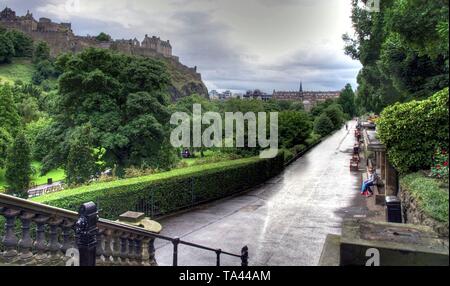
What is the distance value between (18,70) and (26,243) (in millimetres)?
110401

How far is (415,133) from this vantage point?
10031mm

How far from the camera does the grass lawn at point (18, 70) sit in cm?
9356

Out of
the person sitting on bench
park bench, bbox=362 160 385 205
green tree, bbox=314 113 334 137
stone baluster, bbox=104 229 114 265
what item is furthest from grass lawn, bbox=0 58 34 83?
stone baluster, bbox=104 229 114 265

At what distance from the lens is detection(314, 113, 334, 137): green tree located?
220ft

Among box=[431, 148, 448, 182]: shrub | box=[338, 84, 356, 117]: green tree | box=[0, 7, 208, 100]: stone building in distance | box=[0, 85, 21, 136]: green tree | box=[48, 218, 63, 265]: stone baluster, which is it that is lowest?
box=[48, 218, 63, 265]: stone baluster

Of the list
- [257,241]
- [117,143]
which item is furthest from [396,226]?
[117,143]

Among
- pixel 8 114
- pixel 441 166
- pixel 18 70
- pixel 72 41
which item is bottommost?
pixel 441 166

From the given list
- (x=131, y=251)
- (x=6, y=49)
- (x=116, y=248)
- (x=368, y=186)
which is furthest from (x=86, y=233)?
(x=6, y=49)

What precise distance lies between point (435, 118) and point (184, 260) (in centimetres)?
771

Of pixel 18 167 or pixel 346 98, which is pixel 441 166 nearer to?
pixel 18 167

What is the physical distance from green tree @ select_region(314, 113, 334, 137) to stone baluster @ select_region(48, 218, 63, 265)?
2538 inches

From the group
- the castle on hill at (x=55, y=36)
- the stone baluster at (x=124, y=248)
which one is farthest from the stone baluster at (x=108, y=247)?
the castle on hill at (x=55, y=36)

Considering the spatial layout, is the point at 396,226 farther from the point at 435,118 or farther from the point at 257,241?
the point at 257,241

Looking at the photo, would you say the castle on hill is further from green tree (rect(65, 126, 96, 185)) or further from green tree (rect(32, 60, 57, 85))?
green tree (rect(65, 126, 96, 185))
